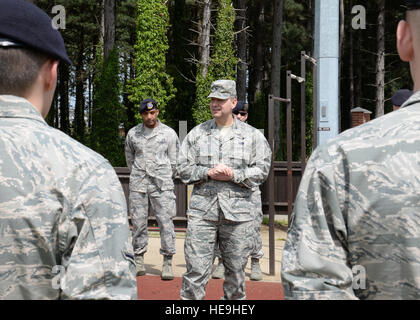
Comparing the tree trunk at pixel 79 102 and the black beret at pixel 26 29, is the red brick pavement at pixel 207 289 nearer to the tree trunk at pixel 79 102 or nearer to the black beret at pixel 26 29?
the black beret at pixel 26 29

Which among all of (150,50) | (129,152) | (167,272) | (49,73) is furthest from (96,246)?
(150,50)

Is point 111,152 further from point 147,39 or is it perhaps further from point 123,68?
point 123,68

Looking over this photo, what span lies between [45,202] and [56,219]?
2.3 inches

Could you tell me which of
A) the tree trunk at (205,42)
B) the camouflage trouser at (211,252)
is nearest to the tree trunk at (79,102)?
the tree trunk at (205,42)

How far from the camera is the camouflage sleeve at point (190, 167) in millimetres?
5441

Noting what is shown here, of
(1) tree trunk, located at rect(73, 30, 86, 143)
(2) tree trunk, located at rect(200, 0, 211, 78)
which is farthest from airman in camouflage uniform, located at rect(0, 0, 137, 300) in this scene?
(1) tree trunk, located at rect(73, 30, 86, 143)

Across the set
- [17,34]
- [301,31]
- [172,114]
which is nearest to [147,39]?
[172,114]

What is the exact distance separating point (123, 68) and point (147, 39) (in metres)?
13.5

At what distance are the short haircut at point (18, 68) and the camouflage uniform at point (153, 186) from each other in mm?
6048

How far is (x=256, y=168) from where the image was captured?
560 centimetres

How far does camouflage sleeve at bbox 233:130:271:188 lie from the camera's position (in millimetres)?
5453

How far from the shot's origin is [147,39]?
22172 millimetres

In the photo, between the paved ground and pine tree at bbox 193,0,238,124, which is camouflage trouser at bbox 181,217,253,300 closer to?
the paved ground
